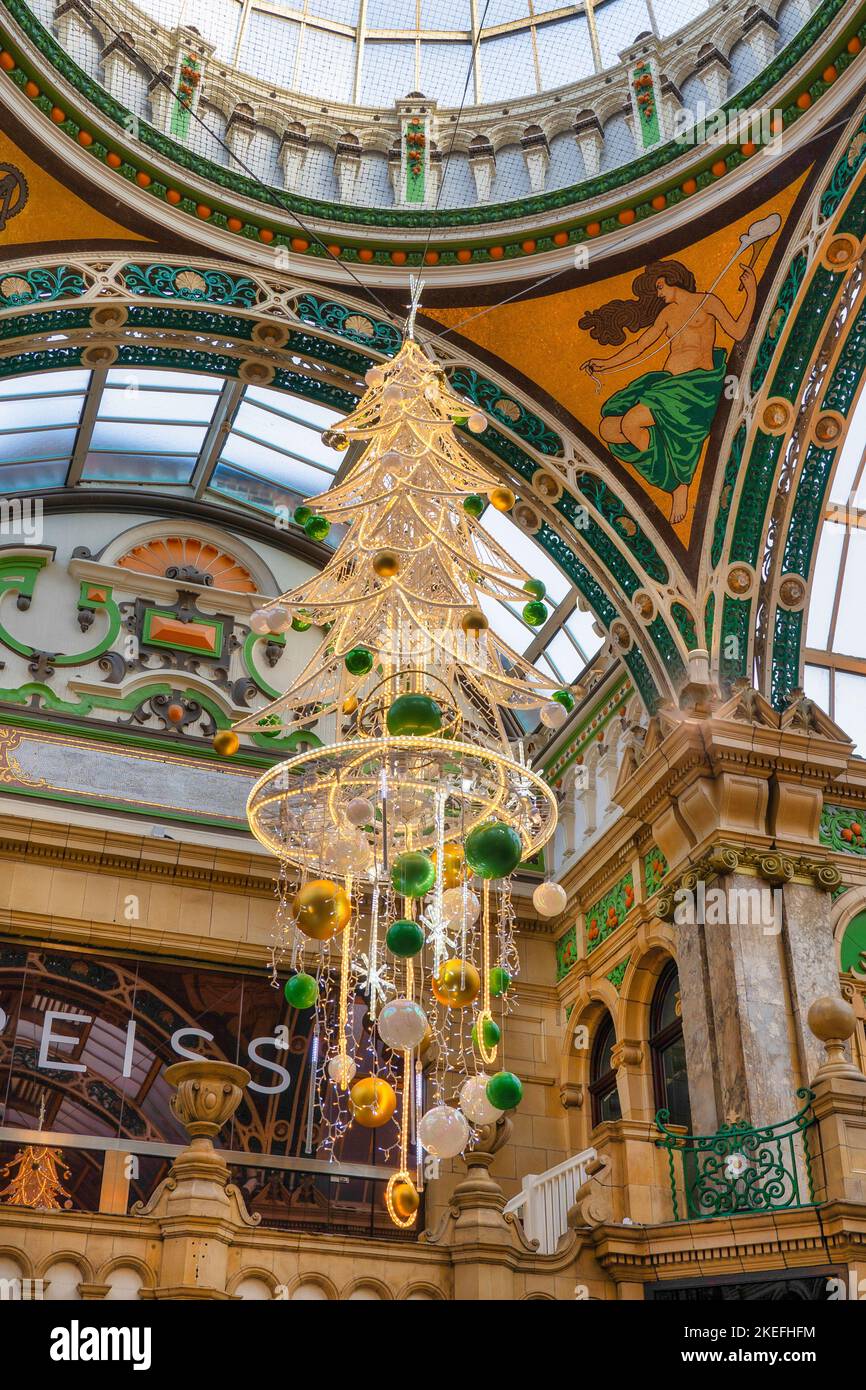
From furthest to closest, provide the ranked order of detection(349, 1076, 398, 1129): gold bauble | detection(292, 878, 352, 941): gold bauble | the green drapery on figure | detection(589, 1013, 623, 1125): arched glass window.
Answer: detection(589, 1013, 623, 1125): arched glass window < the green drapery on figure < detection(292, 878, 352, 941): gold bauble < detection(349, 1076, 398, 1129): gold bauble

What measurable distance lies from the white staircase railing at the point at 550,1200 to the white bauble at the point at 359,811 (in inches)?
143

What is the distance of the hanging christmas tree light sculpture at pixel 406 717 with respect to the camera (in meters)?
6.04

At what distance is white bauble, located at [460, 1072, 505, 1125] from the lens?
19.1 ft

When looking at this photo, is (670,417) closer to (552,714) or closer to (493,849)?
(552,714)

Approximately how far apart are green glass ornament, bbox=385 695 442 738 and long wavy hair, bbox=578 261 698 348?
5.18 meters

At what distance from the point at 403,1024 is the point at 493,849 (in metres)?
0.76

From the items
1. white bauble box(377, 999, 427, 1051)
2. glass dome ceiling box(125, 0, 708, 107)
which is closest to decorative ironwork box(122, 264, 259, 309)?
glass dome ceiling box(125, 0, 708, 107)

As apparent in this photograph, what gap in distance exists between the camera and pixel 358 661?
623cm

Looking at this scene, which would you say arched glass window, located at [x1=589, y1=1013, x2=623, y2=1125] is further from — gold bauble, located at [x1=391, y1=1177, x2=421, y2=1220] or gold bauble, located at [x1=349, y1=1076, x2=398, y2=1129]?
gold bauble, located at [x1=349, y1=1076, x2=398, y2=1129]

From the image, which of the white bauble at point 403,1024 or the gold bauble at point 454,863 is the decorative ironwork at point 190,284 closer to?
the gold bauble at point 454,863

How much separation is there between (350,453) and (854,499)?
13.7ft

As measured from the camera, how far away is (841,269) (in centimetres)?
948
